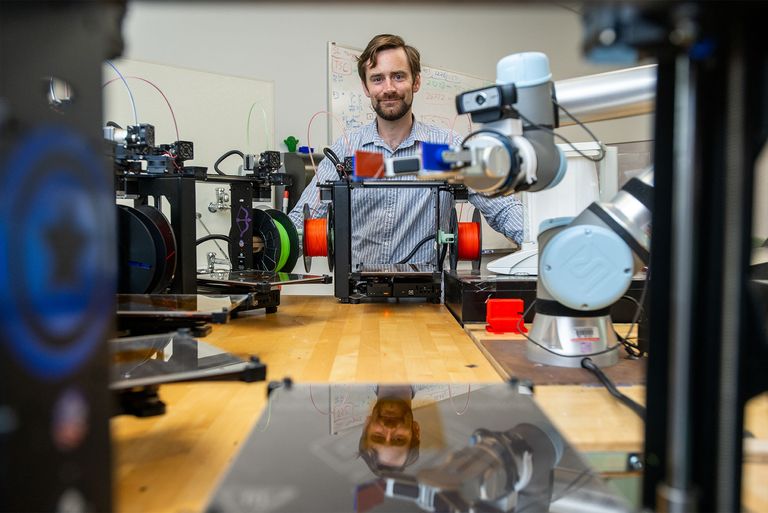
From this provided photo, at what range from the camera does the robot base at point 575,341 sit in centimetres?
92

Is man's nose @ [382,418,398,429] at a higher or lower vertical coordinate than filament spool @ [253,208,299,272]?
lower

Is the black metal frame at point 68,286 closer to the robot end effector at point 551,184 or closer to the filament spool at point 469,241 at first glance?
the robot end effector at point 551,184

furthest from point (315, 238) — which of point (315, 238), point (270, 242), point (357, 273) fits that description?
point (357, 273)

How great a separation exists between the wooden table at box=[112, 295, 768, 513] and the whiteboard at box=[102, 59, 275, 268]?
1.47m

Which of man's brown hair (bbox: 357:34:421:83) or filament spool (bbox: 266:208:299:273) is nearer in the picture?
filament spool (bbox: 266:208:299:273)

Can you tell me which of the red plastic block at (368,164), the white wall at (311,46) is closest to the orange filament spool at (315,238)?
the white wall at (311,46)

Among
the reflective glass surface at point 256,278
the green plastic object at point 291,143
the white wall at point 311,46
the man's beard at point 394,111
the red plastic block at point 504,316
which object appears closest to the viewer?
Result: the red plastic block at point 504,316

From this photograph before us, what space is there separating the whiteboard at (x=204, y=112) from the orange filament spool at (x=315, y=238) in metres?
0.87

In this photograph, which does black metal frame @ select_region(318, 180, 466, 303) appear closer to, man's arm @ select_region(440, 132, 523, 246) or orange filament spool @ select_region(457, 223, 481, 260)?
orange filament spool @ select_region(457, 223, 481, 260)

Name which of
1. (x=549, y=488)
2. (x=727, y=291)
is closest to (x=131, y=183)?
(x=549, y=488)

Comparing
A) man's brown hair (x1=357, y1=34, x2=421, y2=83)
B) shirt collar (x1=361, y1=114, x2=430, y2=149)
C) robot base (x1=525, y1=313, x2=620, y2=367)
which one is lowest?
robot base (x1=525, y1=313, x2=620, y2=367)

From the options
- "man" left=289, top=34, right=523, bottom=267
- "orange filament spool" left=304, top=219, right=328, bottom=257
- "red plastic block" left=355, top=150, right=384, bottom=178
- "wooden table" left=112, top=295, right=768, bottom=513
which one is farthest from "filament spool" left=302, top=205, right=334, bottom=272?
"red plastic block" left=355, top=150, right=384, bottom=178

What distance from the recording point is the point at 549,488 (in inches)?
19.2

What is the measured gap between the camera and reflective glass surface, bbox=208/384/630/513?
45 centimetres
